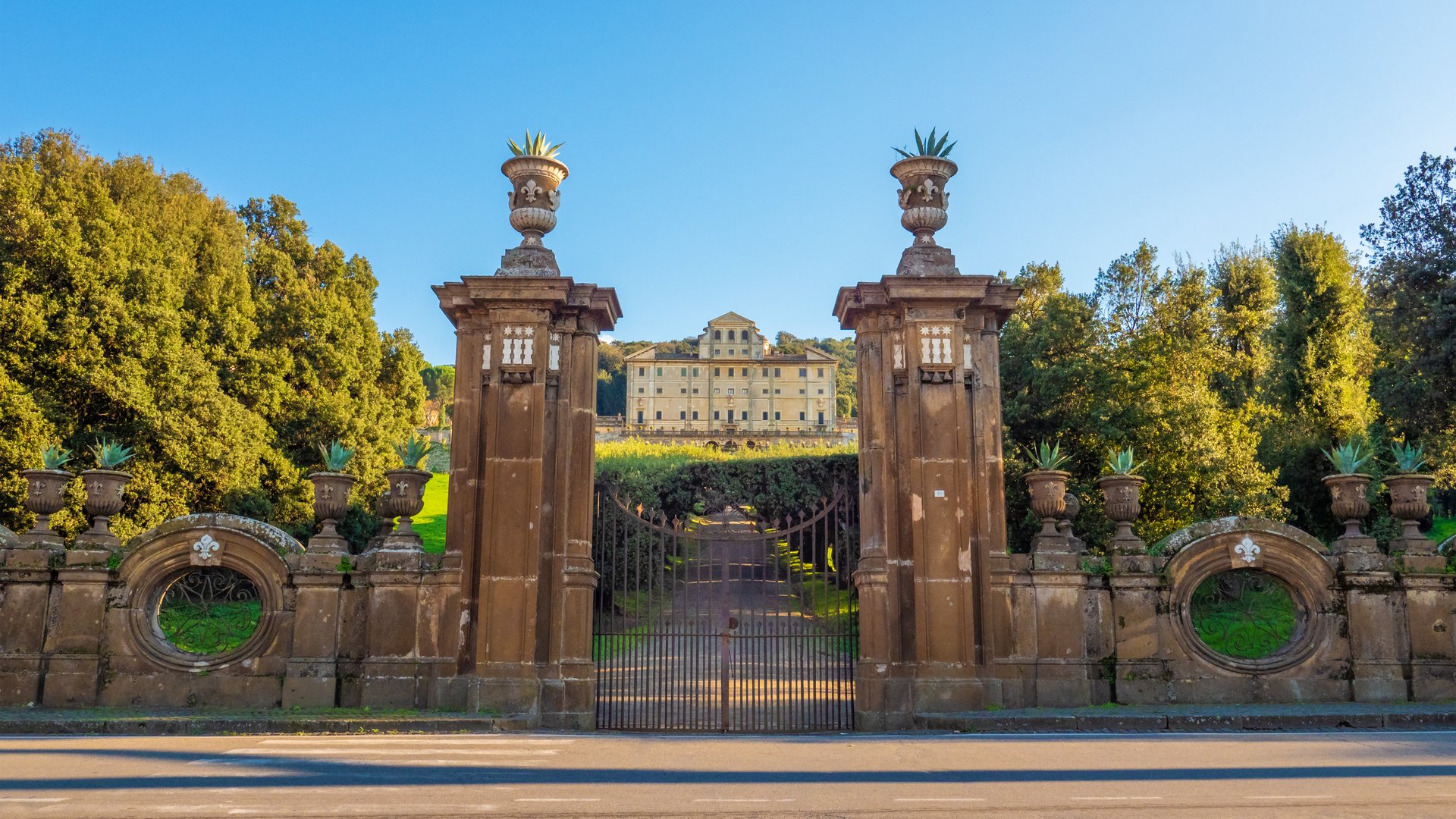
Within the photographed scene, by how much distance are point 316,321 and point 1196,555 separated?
29.1 metres

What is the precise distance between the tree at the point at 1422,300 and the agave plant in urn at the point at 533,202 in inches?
712

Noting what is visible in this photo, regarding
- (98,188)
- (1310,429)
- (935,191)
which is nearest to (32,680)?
(935,191)

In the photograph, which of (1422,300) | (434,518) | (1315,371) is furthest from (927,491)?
(434,518)

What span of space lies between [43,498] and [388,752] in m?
6.99

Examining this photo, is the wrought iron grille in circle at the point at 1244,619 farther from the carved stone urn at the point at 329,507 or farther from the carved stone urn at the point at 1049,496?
the carved stone urn at the point at 329,507

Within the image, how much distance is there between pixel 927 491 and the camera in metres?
12.5

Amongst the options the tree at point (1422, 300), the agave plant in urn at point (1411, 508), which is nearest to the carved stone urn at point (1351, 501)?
the agave plant in urn at point (1411, 508)

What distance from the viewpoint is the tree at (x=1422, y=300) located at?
68.6 feet

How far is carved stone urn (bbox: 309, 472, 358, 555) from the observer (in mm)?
Result: 12945

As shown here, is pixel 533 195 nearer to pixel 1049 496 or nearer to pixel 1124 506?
pixel 1049 496

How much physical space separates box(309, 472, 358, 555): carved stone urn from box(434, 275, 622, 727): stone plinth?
4.75 feet

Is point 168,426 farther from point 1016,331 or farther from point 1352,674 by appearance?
point 1352,674

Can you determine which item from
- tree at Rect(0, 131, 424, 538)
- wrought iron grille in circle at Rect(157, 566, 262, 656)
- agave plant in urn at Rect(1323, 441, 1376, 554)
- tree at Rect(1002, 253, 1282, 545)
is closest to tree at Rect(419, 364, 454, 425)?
tree at Rect(0, 131, 424, 538)

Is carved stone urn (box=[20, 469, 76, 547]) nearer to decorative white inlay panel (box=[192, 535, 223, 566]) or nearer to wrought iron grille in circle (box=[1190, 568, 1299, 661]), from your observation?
decorative white inlay panel (box=[192, 535, 223, 566])
